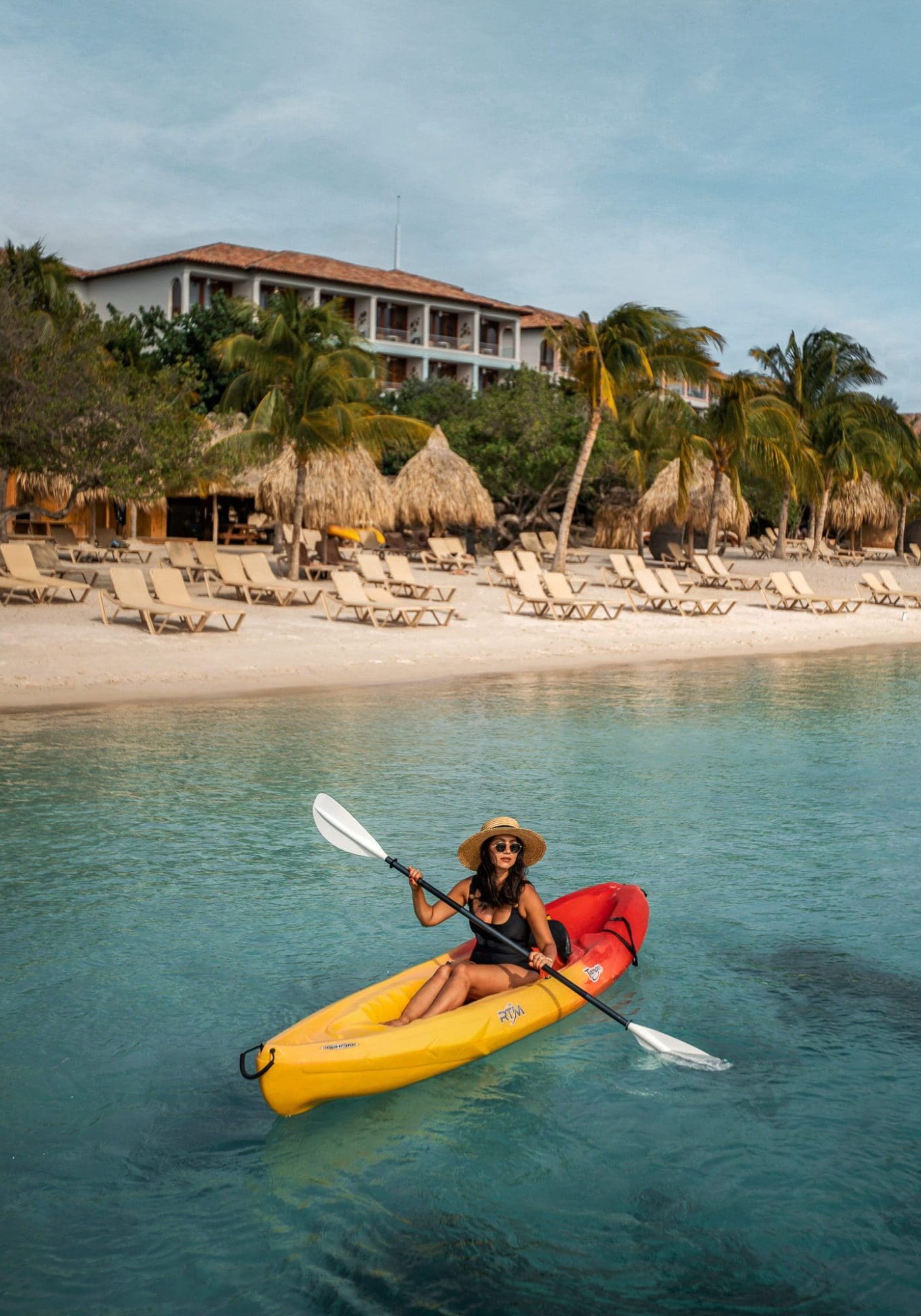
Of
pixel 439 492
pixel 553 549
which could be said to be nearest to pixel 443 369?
pixel 553 549

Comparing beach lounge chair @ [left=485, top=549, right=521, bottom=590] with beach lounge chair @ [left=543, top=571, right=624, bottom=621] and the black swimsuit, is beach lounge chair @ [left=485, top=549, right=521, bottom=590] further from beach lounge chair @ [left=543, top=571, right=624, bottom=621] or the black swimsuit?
the black swimsuit

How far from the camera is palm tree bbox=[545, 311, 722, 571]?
81.7ft

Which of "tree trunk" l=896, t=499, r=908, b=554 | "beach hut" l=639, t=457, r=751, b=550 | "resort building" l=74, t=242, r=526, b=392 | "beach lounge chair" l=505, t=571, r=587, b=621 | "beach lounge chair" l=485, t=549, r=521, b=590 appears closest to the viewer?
"beach lounge chair" l=505, t=571, r=587, b=621

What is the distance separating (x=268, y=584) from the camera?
1973cm

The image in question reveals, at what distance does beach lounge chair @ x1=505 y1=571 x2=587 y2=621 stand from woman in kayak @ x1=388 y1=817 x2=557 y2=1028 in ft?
50.9

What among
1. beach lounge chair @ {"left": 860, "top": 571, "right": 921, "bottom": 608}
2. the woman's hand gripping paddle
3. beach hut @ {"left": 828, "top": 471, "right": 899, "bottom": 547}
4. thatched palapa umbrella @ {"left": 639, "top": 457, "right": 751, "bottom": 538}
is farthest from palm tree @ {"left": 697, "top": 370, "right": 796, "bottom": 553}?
the woman's hand gripping paddle

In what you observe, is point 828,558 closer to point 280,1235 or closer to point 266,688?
point 266,688

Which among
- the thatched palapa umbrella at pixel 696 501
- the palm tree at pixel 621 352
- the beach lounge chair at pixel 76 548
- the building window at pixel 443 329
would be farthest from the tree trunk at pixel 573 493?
the building window at pixel 443 329

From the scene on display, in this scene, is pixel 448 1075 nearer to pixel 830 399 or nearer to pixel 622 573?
pixel 622 573

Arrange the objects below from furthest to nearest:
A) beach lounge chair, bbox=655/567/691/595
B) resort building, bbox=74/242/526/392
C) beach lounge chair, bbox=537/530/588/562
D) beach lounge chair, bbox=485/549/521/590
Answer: resort building, bbox=74/242/526/392 < beach lounge chair, bbox=537/530/588/562 < beach lounge chair, bbox=485/549/521/590 < beach lounge chair, bbox=655/567/691/595

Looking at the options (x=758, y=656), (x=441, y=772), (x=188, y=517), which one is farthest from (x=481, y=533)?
(x=441, y=772)

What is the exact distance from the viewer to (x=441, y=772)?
996cm

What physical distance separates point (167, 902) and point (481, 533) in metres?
31.3

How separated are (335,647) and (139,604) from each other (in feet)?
8.36
